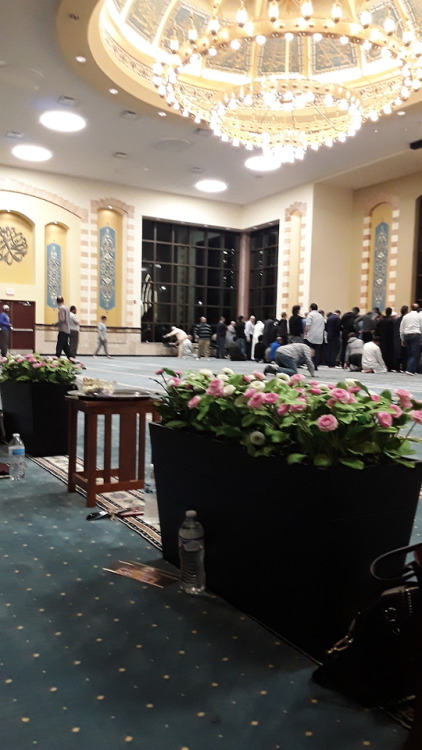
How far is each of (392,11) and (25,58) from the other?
728cm

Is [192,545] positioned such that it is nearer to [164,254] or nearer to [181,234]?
[164,254]

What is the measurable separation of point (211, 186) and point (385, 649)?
1926 cm

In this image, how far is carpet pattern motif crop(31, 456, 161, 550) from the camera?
2732 millimetres

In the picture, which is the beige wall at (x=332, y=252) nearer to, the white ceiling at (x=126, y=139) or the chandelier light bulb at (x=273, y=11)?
the white ceiling at (x=126, y=139)

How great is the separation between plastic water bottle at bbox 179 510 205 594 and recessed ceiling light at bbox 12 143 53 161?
16149 mm

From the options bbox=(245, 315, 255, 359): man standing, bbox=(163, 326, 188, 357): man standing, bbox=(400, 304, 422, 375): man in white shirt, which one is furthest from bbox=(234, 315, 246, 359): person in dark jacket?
bbox=(400, 304, 422, 375): man in white shirt

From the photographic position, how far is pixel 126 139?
592 inches

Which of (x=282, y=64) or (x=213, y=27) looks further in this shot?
(x=282, y=64)

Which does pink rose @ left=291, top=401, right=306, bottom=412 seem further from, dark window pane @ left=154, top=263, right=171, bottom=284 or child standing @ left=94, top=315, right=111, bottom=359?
dark window pane @ left=154, top=263, right=171, bottom=284

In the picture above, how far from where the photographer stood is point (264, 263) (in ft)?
69.2

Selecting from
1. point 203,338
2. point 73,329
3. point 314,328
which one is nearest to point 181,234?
point 203,338

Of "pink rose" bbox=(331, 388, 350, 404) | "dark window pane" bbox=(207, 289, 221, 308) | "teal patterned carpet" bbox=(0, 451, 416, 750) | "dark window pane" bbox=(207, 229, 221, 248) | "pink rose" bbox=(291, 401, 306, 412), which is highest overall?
"dark window pane" bbox=(207, 229, 221, 248)

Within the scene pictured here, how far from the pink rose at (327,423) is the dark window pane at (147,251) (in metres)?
19.4

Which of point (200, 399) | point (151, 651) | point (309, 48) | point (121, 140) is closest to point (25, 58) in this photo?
point (121, 140)
